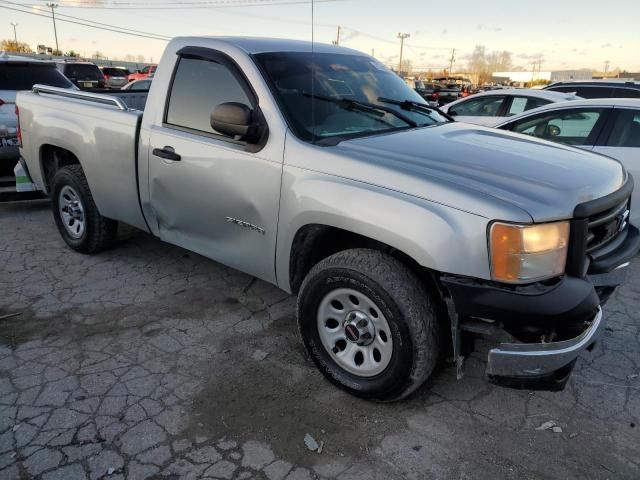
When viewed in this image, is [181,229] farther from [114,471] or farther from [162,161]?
[114,471]

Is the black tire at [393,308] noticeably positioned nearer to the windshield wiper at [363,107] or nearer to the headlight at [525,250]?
the headlight at [525,250]

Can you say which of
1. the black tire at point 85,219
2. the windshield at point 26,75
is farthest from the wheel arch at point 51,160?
the windshield at point 26,75

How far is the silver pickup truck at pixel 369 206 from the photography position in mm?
2293

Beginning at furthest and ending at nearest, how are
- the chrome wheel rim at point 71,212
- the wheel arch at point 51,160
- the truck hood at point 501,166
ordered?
the wheel arch at point 51,160 < the chrome wheel rim at point 71,212 < the truck hood at point 501,166

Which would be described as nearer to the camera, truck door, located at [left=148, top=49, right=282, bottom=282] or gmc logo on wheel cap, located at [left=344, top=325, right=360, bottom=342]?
gmc logo on wheel cap, located at [left=344, top=325, right=360, bottom=342]

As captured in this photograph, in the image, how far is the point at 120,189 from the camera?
4109 mm

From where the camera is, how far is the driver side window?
551 cm

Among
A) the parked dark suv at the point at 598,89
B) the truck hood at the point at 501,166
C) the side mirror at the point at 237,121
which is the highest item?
the parked dark suv at the point at 598,89

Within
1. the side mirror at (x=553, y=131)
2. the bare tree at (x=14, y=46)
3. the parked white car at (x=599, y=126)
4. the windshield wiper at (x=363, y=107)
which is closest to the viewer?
the windshield wiper at (x=363, y=107)

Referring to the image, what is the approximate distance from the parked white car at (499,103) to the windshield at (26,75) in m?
6.15

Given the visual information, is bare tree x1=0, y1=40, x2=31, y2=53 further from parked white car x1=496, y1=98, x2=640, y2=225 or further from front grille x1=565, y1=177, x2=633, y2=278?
front grille x1=565, y1=177, x2=633, y2=278

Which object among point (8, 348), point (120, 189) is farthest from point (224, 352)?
point (120, 189)

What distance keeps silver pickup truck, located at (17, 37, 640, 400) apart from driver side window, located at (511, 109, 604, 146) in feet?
8.25

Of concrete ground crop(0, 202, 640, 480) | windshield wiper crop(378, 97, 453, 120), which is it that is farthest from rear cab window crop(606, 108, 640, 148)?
windshield wiper crop(378, 97, 453, 120)
